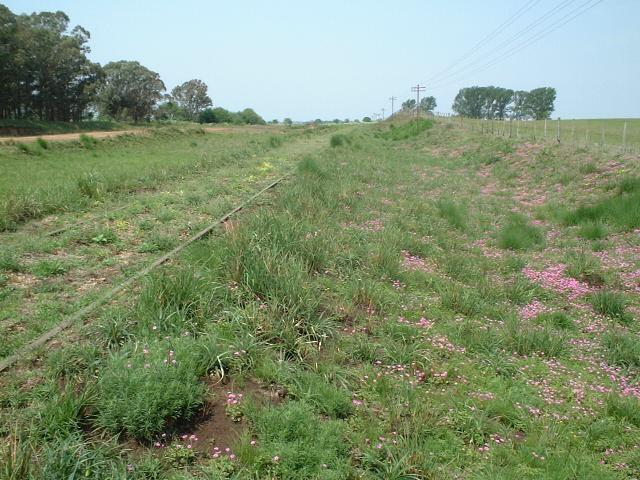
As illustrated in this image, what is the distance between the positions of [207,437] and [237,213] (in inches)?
285

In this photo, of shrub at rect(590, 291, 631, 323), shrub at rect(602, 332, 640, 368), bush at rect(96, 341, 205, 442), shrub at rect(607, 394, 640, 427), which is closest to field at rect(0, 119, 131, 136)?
bush at rect(96, 341, 205, 442)

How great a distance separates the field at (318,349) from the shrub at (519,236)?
0.05 meters

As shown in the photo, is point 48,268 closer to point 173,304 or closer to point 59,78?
point 173,304

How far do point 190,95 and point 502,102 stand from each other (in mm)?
83375

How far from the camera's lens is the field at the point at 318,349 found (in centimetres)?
321

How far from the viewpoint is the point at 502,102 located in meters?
130

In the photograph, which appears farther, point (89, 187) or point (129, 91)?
point (129, 91)

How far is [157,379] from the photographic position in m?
3.46

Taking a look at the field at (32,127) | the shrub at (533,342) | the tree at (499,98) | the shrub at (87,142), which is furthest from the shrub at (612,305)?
the tree at (499,98)

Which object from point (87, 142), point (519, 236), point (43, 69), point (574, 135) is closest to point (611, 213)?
A: point (519, 236)

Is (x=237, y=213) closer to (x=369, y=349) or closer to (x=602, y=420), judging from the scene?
(x=369, y=349)

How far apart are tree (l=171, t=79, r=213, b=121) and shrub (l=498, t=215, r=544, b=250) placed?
11121 cm

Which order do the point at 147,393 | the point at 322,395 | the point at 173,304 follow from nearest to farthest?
the point at 147,393, the point at 322,395, the point at 173,304

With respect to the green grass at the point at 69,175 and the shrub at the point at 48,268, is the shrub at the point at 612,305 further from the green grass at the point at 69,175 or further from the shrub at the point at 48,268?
the green grass at the point at 69,175
